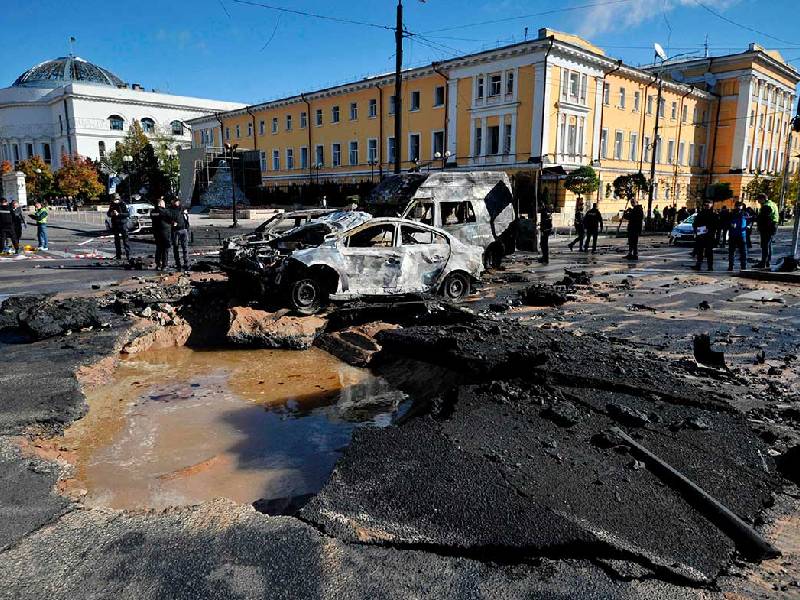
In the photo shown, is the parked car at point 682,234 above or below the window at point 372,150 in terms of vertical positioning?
below

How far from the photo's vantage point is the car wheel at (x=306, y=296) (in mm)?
8812

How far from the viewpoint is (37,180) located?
58.2 m

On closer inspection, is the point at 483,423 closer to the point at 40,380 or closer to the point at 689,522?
the point at 689,522

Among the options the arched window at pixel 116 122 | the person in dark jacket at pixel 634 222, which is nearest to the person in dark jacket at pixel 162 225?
the person in dark jacket at pixel 634 222

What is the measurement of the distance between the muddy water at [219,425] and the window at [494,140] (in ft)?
115

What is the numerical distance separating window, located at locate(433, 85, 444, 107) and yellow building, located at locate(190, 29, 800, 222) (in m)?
0.10

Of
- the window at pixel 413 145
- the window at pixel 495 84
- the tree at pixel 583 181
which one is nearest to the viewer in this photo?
the tree at pixel 583 181

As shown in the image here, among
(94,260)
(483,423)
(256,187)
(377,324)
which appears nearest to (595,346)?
(483,423)

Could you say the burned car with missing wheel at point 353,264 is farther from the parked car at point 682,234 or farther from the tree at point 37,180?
the tree at point 37,180

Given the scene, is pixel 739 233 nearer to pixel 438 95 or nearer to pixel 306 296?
pixel 306 296

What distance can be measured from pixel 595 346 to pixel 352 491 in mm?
4201

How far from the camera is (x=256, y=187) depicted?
5462cm

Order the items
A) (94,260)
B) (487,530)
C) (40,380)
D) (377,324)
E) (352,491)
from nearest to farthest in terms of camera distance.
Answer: (487,530) < (352,491) < (40,380) < (377,324) < (94,260)

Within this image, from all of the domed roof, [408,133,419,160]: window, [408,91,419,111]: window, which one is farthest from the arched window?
[408,91,419,111]: window
